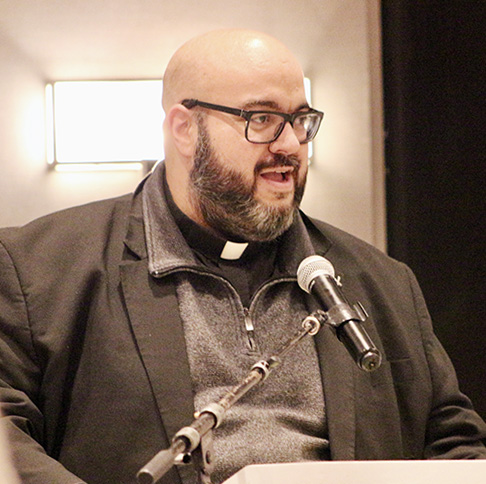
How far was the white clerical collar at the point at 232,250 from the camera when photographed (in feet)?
6.29

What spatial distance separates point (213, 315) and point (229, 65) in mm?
612

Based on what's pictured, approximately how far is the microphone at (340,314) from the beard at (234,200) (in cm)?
52

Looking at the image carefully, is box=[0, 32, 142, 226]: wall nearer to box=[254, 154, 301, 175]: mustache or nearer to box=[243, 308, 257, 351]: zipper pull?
box=[254, 154, 301, 175]: mustache

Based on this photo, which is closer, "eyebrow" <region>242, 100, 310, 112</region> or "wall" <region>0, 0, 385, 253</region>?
"eyebrow" <region>242, 100, 310, 112</region>

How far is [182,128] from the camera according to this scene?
1.99 m

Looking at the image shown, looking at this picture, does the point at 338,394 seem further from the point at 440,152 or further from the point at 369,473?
the point at 440,152

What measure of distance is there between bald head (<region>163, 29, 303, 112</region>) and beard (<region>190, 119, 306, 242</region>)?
3.9 inches

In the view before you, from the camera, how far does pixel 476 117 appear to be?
8.80ft

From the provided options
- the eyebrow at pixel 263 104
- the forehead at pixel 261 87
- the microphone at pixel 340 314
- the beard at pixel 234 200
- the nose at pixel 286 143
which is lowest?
the microphone at pixel 340 314

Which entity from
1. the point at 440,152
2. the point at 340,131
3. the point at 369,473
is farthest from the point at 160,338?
the point at 440,152

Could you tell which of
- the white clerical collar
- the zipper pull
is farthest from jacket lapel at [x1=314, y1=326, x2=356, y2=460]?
the white clerical collar

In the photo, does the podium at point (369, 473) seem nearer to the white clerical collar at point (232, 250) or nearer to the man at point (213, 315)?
the man at point (213, 315)

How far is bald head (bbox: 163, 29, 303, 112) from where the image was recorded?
1858 mm

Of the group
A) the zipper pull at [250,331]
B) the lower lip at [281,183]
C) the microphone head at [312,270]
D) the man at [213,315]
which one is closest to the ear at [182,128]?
the man at [213,315]
